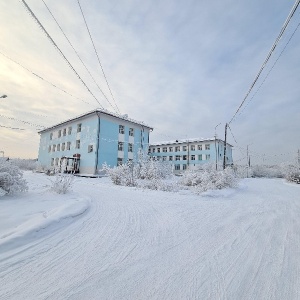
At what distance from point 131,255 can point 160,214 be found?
8.22ft

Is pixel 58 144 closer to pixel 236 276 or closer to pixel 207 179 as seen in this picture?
pixel 207 179

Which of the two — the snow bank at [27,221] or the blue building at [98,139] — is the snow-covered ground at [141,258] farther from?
the blue building at [98,139]

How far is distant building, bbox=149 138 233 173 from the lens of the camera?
177 ft

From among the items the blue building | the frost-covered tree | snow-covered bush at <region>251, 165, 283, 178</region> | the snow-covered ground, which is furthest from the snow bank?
snow-covered bush at <region>251, 165, 283, 178</region>

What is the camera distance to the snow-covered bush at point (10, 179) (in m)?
5.91

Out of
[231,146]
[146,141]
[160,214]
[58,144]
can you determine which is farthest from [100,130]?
[231,146]

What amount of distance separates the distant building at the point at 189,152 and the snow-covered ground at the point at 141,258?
48281 mm

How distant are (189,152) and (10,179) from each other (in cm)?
5333

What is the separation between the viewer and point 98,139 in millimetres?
29609

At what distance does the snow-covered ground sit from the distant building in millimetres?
48281

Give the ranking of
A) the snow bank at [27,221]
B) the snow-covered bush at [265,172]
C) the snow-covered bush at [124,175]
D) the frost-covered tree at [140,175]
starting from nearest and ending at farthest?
1. the snow bank at [27,221]
2. the frost-covered tree at [140,175]
3. the snow-covered bush at [124,175]
4. the snow-covered bush at [265,172]

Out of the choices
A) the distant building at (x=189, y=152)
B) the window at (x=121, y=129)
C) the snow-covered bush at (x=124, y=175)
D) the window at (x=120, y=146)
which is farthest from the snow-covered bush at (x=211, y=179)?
the distant building at (x=189, y=152)

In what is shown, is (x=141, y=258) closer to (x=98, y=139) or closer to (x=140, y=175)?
(x=140, y=175)

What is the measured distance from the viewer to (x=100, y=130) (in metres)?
29.9
